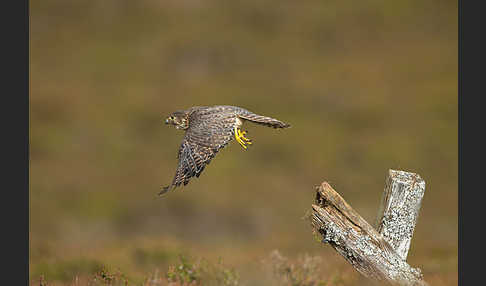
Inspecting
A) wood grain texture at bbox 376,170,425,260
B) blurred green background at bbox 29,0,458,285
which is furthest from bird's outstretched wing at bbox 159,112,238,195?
blurred green background at bbox 29,0,458,285

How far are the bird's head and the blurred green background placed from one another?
2.28 meters

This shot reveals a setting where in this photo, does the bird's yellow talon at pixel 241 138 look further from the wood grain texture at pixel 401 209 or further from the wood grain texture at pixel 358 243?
the wood grain texture at pixel 401 209

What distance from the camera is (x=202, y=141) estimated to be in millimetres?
5680

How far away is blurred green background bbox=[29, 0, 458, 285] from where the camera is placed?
16.5 meters

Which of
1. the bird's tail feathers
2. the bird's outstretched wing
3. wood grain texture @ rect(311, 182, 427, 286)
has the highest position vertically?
the bird's tail feathers

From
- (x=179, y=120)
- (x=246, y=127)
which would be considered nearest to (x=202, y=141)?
(x=179, y=120)

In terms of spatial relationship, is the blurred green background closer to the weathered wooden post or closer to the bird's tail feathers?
the weathered wooden post

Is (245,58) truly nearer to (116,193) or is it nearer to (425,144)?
(425,144)

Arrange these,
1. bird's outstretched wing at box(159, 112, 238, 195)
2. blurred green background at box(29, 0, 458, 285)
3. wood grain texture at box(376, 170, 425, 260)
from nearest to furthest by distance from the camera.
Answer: wood grain texture at box(376, 170, 425, 260), bird's outstretched wing at box(159, 112, 238, 195), blurred green background at box(29, 0, 458, 285)

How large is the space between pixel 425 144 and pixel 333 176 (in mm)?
6020

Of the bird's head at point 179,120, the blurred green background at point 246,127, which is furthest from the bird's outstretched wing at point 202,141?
the blurred green background at point 246,127

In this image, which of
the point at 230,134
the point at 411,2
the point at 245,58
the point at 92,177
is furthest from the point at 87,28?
the point at 230,134

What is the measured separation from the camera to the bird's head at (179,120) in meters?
6.55

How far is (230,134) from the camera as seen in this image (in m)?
5.78
